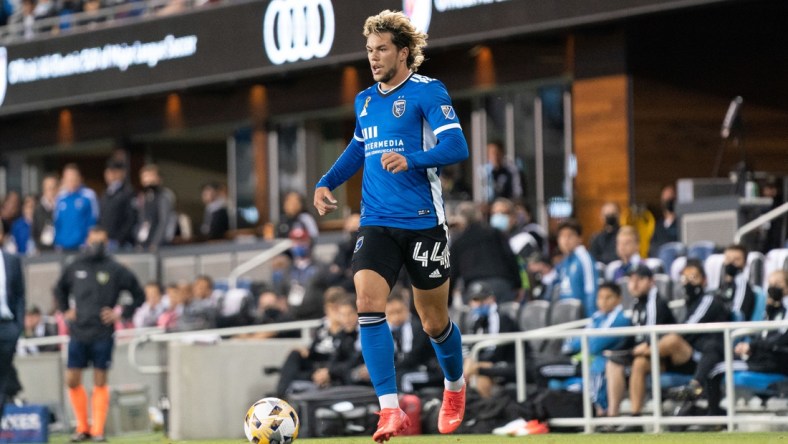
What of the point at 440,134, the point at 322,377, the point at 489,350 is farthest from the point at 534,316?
the point at 440,134

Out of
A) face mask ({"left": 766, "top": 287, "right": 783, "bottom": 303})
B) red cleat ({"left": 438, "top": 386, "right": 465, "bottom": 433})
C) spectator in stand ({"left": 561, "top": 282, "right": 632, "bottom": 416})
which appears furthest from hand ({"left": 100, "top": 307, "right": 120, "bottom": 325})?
red cleat ({"left": 438, "top": 386, "right": 465, "bottom": 433})

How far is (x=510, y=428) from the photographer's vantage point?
43.5 feet

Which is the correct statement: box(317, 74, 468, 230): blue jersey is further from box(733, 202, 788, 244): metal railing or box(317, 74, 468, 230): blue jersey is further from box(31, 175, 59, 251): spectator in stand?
box(31, 175, 59, 251): spectator in stand

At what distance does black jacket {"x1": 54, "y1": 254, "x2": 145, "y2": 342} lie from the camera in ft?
53.9

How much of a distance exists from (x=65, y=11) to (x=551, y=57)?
30.8ft

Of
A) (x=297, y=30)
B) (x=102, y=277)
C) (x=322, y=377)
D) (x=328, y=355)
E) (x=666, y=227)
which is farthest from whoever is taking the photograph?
(x=297, y=30)

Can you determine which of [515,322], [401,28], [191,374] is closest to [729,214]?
[515,322]

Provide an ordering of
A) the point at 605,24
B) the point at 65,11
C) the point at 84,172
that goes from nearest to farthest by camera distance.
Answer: the point at 605,24, the point at 65,11, the point at 84,172

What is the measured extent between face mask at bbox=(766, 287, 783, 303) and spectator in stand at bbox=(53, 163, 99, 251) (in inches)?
454

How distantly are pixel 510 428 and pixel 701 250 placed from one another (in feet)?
13.4

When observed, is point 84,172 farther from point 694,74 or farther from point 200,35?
point 694,74

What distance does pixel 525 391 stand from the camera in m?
14.4

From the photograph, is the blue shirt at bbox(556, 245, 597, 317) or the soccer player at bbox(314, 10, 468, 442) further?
the blue shirt at bbox(556, 245, 597, 317)

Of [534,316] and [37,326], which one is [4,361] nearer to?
[534,316]
